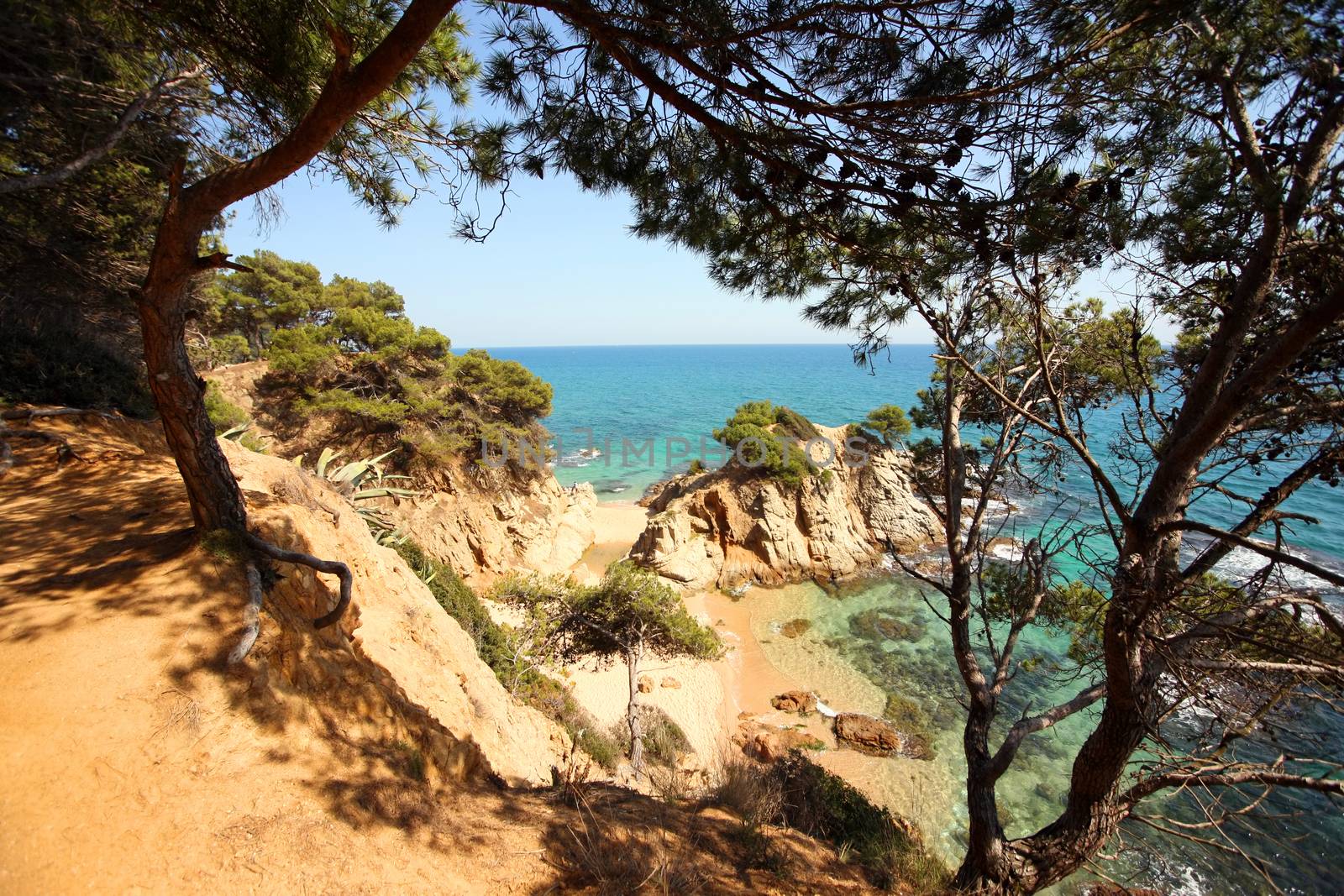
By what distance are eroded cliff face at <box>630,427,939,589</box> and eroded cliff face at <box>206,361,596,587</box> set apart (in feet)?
12.7

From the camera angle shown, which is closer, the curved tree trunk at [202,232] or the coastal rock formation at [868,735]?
the curved tree trunk at [202,232]

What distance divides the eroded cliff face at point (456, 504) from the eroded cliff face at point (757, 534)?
12.7 ft

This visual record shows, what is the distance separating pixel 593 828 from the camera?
10.8 ft

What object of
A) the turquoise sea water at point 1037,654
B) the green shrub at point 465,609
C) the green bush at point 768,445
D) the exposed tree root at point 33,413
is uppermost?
the exposed tree root at point 33,413

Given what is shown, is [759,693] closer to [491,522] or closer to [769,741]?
[769,741]

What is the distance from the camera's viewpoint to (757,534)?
57.7 ft

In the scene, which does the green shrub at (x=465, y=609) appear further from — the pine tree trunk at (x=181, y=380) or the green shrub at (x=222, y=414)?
the green shrub at (x=222, y=414)

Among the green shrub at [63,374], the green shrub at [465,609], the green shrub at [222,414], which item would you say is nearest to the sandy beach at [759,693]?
the green shrub at [465,609]

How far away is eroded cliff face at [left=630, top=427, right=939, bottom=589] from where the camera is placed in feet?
55.4

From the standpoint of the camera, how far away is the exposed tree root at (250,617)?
2965mm

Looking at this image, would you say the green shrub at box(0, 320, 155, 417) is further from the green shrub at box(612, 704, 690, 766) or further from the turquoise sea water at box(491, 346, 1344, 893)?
the turquoise sea water at box(491, 346, 1344, 893)

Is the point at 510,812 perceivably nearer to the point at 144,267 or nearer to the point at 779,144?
the point at 779,144

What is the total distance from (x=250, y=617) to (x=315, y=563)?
0.55 meters

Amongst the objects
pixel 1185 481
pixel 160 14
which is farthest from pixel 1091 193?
pixel 160 14
